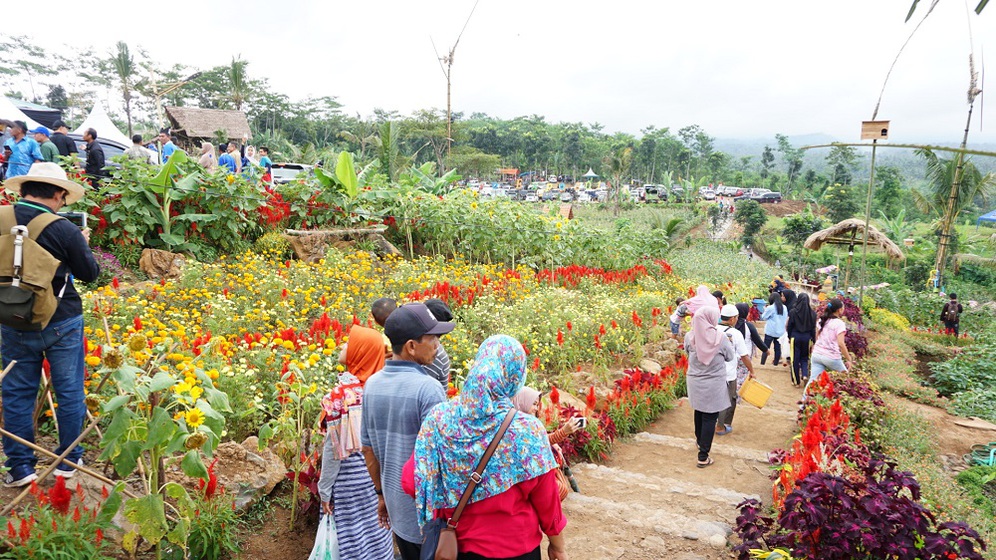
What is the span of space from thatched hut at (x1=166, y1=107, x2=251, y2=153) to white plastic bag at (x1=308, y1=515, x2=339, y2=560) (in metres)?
26.7

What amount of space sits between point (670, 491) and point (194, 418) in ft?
10.5

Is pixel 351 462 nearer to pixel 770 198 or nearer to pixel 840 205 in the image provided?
pixel 840 205

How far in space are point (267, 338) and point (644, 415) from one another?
348 centimetres

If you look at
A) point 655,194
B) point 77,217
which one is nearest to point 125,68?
point 655,194

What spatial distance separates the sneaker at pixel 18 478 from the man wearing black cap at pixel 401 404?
182 cm

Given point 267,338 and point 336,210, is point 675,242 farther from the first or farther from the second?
point 267,338

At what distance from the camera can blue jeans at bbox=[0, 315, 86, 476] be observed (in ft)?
9.39

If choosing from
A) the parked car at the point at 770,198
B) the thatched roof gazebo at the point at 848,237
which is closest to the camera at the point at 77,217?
the thatched roof gazebo at the point at 848,237

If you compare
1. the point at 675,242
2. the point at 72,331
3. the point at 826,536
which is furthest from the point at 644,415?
the point at 675,242

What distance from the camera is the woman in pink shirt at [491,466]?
2.00m

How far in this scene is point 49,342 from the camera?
289 centimetres

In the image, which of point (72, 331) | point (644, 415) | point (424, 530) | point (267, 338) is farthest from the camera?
point (644, 415)

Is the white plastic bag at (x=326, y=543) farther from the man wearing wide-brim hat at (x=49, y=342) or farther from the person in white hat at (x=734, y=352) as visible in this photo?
the person in white hat at (x=734, y=352)

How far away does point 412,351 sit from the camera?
7.98 ft
